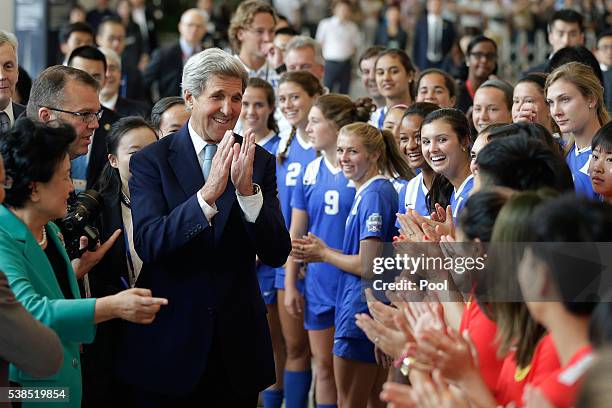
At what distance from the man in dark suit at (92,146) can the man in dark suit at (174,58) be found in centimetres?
291

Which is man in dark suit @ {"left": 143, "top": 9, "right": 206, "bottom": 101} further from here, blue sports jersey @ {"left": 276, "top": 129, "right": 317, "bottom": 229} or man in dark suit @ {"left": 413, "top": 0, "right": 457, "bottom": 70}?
man in dark suit @ {"left": 413, "top": 0, "right": 457, "bottom": 70}

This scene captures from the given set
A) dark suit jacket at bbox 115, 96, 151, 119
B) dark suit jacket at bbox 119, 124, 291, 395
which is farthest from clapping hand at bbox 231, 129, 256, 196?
dark suit jacket at bbox 115, 96, 151, 119

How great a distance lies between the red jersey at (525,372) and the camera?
2592 millimetres

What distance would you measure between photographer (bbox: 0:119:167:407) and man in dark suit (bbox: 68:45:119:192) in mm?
2057

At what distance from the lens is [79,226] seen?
3.95 metres

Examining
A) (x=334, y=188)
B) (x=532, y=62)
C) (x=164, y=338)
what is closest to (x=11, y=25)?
(x=334, y=188)

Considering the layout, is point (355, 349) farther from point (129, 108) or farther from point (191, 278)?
point (129, 108)

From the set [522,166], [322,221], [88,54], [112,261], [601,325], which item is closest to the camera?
[601,325]

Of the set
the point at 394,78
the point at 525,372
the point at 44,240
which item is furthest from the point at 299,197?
the point at 525,372

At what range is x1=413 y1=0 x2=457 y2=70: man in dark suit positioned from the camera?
14.6 m

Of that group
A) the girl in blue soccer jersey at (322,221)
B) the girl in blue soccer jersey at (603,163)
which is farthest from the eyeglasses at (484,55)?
the girl in blue soccer jersey at (603,163)

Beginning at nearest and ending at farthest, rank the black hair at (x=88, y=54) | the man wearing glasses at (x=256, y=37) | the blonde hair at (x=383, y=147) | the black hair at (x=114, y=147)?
1. the black hair at (x=114, y=147)
2. the blonde hair at (x=383, y=147)
3. the black hair at (x=88, y=54)
4. the man wearing glasses at (x=256, y=37)

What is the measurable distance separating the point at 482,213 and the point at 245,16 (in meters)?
5.31

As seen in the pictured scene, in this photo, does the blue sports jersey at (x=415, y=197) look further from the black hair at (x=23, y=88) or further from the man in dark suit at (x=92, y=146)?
the black hair at (x=23, y=88)
